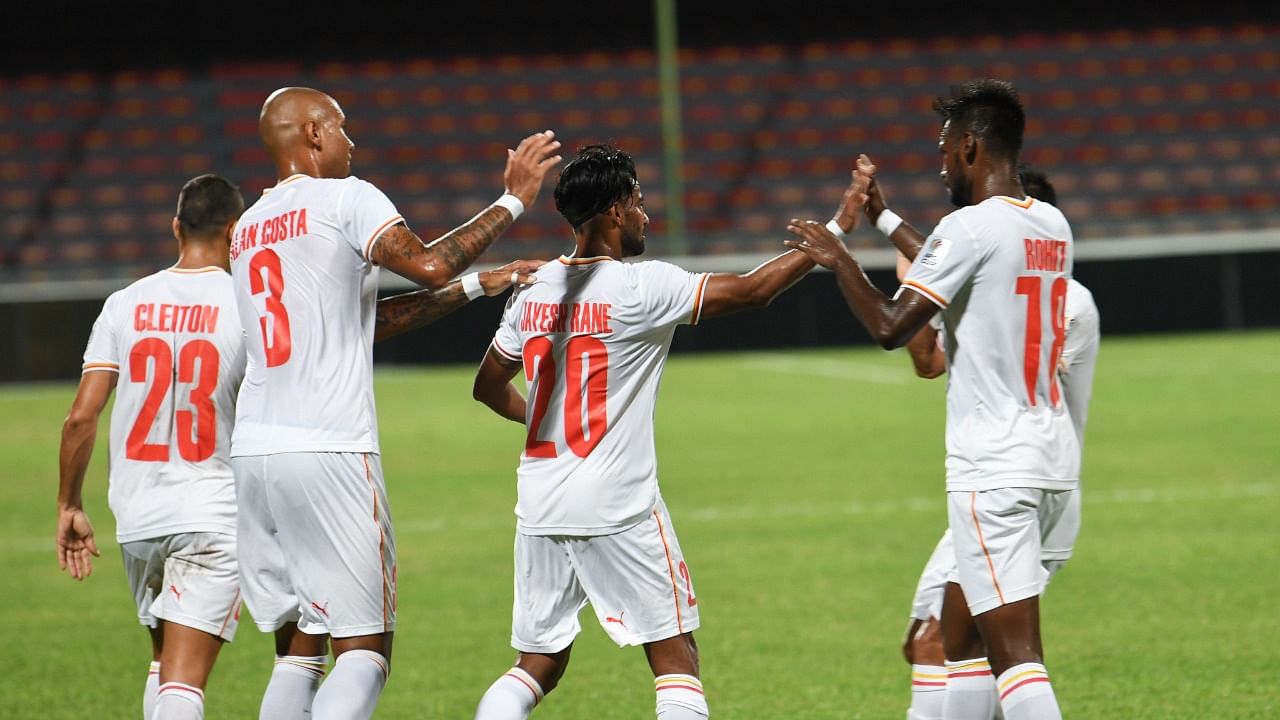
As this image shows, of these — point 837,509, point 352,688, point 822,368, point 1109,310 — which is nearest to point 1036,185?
point 352,688

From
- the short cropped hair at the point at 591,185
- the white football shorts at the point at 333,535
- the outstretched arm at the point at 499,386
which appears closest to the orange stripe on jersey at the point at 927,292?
the short cropped hair at the point at 591,185

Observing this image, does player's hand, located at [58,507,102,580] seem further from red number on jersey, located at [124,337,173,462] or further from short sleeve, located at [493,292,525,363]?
short sleeve, located at [493,292,525,363]

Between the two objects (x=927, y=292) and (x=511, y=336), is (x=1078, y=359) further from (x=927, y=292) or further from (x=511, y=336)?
(x=511, y=336)

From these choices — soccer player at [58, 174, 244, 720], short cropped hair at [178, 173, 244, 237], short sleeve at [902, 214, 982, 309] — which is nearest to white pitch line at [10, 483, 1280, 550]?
soccer player at [58, 174, 244, 720]

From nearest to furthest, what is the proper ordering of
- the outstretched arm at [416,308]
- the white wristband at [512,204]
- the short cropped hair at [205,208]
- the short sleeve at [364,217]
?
1. the short sleeve at [364,217]
2. the white wristband at [512,204]
3. the outstretched arm at [416,308]
4. the short cropped hair at [205,208]

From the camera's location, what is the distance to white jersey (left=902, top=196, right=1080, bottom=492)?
3.97m

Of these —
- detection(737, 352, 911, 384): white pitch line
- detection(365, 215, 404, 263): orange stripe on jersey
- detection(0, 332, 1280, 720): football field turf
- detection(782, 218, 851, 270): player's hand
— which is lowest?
detection(0, 332, 1280, 720): football field turf

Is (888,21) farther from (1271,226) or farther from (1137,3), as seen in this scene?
(1271,226)

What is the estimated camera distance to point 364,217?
13.4 feet

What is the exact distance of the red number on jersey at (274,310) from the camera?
13.6ft

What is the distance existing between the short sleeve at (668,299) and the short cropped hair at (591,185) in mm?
216

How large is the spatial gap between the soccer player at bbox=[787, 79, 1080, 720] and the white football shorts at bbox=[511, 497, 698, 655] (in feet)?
2.51

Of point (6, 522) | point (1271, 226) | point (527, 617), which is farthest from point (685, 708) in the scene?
point (1271, 226)

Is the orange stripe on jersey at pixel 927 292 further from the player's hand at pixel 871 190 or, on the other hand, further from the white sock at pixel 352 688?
the white sock at pixel 352 688
